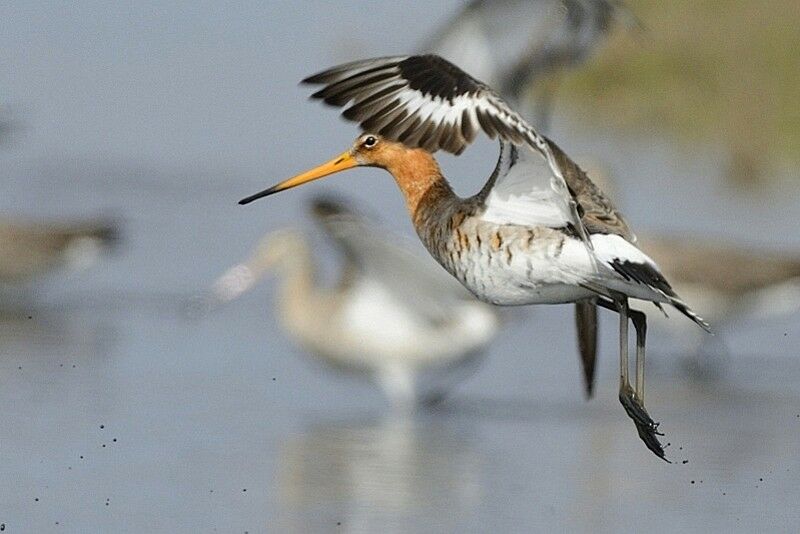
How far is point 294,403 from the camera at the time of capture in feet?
34.4

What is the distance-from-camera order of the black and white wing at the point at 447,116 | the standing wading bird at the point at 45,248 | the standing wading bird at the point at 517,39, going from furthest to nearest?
1. the standing wading bird at the point at 45,248
2. the standing wading bird at the point at 517,39
3. the black and white wing at the point at 447,116

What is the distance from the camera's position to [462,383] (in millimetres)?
11469

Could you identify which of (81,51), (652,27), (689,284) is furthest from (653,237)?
(81,51)

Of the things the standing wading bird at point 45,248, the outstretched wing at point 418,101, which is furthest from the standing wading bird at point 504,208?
the standing wading bird at point 45,248

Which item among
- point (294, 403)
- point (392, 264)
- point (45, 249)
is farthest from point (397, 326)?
point (45, 249)

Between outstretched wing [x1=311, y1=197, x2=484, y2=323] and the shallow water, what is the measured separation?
0.53 meters

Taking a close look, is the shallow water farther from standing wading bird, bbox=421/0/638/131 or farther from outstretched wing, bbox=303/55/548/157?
outstretched wing, bbox=303/55/548/157

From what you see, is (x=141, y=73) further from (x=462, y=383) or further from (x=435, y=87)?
(x=435, y=87)

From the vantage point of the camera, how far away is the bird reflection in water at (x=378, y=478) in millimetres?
8023

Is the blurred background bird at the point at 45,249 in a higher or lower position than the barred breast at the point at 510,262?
lower

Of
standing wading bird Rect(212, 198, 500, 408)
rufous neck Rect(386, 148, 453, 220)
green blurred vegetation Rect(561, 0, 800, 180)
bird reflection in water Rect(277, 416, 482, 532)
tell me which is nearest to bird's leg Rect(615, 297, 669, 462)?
rufous neck Rect(386, 148, 453, 220)

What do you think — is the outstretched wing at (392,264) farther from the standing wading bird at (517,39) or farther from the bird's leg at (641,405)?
the bird's leg at (641,405)

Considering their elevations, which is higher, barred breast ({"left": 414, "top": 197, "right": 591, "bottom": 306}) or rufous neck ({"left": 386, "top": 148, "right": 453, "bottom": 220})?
rufous neck ({"left": 386, "top": 148, "right": 453, "bottom": 220})

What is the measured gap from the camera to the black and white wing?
20.8 ft
